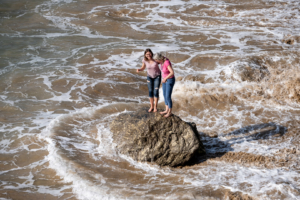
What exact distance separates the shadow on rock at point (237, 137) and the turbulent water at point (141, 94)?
0.08ft

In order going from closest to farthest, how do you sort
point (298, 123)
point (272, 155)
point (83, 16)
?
point (272, 155) → point (298, 123) → point (83, 16)

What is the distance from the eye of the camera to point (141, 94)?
10703 mm

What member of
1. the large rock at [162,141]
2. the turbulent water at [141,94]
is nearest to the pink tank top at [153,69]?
the large rock at [162,141]

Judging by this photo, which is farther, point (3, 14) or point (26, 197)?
point (3, 14)

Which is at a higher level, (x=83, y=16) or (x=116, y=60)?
(x=83, y=16)

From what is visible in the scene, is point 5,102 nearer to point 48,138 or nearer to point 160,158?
point 48,138

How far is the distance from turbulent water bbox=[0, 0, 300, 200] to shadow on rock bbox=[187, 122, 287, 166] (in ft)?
0.08

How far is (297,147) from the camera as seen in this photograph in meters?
7.23

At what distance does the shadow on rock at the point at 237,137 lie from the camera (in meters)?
7.27

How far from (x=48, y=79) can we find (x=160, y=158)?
672 centimetres

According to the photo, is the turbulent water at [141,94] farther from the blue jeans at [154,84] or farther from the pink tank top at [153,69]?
the pink tank top at [153,69]

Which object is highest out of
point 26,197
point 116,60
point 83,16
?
point 83,16

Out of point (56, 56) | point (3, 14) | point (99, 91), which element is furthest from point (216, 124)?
point (3, 14)

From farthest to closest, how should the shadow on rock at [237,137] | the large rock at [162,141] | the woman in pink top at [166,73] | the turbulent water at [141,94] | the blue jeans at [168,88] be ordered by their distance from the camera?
the shadow on rock at [237,137] < the large rock at [162,141] < the blue jeans at [168,88] < the woman in pink top at [166,73] < the turbulent water at [141,94]
